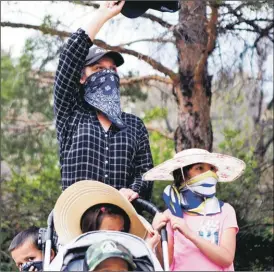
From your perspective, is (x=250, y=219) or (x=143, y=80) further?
(x=250, y=219)

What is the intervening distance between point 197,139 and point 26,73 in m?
2.55

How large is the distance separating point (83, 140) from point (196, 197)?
64cm

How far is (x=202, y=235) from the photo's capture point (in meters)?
4.05

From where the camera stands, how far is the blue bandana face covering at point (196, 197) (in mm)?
4160

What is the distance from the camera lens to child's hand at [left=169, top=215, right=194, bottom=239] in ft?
12.6

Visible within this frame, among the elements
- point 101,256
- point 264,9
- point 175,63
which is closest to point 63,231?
point 101,256

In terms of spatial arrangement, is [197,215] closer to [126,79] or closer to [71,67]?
[71,67]

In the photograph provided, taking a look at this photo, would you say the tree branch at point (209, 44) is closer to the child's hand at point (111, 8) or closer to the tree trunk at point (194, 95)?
the tree trunk at point (194, 95)

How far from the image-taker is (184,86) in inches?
339

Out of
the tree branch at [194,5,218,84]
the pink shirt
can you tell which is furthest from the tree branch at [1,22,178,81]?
the pink shirt

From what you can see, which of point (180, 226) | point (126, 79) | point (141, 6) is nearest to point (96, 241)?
point (180, 226)

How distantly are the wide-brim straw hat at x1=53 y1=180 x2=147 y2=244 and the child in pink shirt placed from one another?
0.46 ft

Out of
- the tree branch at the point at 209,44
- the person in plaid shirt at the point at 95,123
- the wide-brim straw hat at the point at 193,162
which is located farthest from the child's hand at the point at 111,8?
the tree branch at the point at 209,44

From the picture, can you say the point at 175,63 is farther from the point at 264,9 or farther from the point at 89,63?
the point at 89,63
